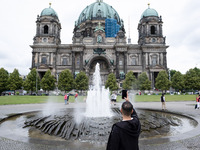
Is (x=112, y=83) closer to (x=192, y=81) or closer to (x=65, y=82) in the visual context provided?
(x=65, y=82)

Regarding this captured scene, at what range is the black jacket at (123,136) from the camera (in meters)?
2.32

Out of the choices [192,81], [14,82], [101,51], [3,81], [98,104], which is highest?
[101,51]

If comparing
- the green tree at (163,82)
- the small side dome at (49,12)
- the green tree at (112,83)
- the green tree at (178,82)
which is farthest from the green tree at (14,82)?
the green tree at (178,82)

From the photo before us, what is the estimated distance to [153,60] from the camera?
185 feet

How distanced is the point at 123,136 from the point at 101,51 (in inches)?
2142

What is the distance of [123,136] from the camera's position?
92.1 inches

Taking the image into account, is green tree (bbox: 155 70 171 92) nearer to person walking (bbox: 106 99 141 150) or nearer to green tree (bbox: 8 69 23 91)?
green tree (bbox: 8 69 23 91)

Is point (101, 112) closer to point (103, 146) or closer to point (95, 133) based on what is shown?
point (95, 133)

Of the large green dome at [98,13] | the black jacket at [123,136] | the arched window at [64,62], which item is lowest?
the black jacket at [123,136]

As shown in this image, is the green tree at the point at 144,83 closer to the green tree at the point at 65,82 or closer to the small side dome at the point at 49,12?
the green tree at the point at 65,82

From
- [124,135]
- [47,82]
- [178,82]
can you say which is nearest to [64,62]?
[47,82]

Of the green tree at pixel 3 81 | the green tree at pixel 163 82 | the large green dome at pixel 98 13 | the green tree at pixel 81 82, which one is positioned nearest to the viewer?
the green tree at pixel 81 82

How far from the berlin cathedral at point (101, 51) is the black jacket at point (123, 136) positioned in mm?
50928

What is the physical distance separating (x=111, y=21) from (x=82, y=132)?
6487 cm
